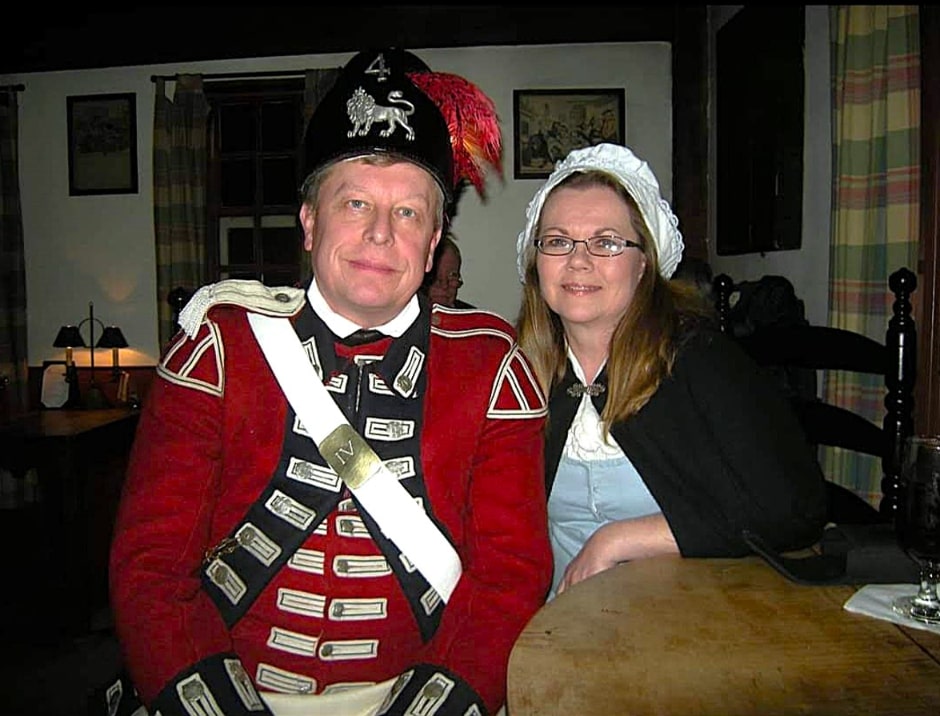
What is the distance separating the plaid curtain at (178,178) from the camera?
225 inches

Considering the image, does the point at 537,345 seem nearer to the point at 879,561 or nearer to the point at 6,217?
the point at 879,561

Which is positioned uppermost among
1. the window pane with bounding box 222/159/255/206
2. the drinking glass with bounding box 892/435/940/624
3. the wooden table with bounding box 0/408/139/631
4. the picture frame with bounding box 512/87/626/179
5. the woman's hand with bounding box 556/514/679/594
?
the picture frame with bounding box 512/87/626/179

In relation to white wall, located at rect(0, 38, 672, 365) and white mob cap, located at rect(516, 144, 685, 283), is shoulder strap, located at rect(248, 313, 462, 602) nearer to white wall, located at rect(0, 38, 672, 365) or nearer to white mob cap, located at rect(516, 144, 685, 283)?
white mob cap, located at rect(516, 144, 685, 283)

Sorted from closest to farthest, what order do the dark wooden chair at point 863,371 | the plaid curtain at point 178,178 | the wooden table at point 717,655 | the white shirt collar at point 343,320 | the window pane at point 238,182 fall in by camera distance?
the wooden table at point 717,655 → the white shirt collar at point 343,320 → the dark wooden chair at point 863,371 → the plaid curtain at point 178,178 → the window pane at point 238,182

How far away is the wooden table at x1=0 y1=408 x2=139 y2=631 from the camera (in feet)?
11.2

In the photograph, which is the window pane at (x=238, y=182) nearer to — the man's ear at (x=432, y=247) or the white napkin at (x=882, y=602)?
the man's ear at (x=432, y=247)

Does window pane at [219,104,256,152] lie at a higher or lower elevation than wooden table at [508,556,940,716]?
higher

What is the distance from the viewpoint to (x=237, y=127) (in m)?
5.92

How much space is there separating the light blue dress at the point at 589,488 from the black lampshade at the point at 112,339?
4657 mm

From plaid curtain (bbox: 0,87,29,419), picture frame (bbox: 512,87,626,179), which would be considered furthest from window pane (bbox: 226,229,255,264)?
picture frame (bbox: 512,87,626,179)

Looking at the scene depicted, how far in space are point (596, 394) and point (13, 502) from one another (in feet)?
18.3

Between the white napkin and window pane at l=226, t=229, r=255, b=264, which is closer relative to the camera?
the white napkin

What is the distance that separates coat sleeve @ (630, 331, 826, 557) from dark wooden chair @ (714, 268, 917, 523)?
64 cm

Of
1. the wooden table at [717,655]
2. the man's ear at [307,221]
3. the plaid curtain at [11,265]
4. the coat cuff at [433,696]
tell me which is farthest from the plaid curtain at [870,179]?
the plaid curtain at [11,265]
